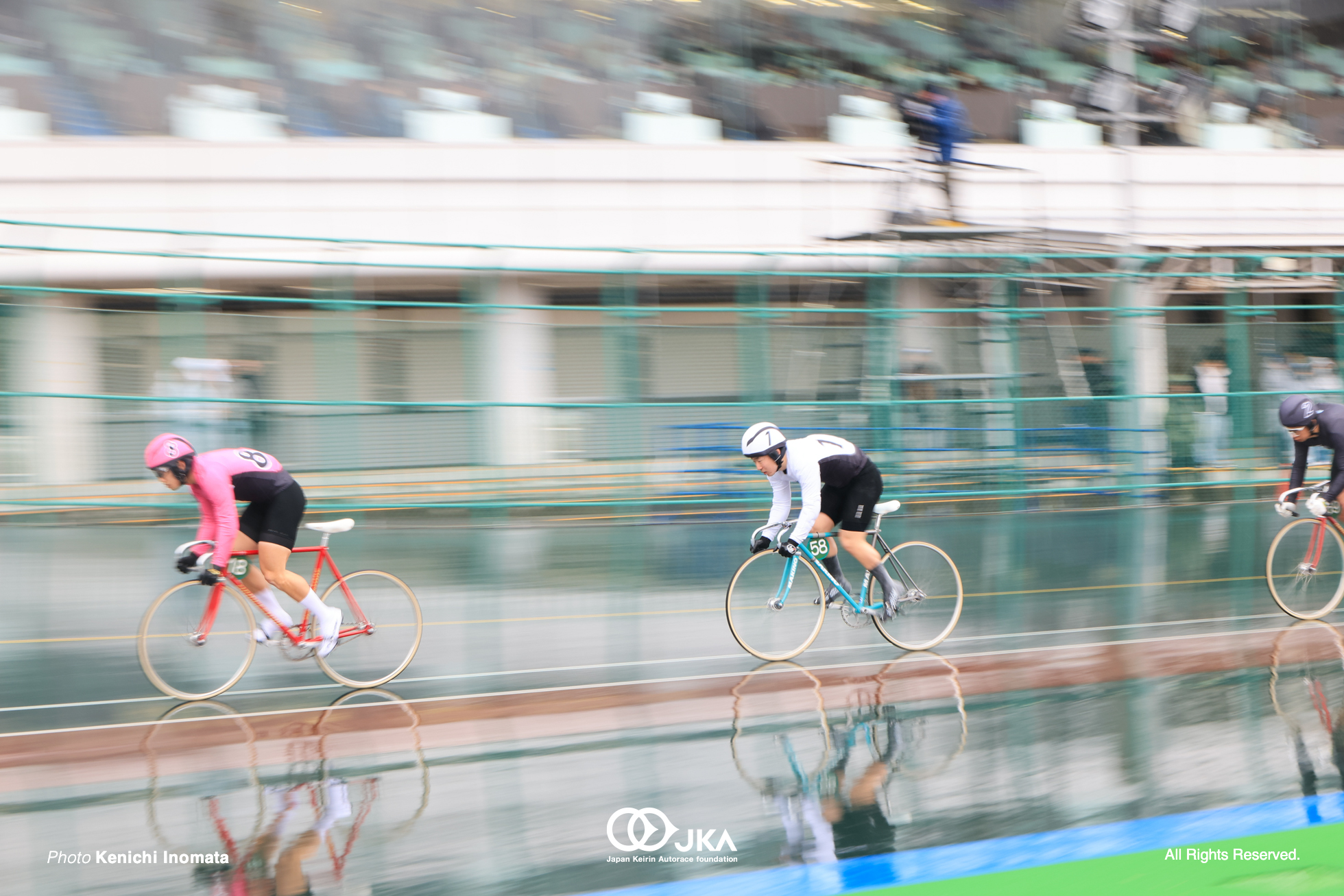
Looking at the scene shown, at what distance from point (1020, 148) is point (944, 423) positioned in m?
8.98

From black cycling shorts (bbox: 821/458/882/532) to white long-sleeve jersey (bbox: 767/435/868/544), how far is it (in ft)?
0.18

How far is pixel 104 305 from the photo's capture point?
10438mm

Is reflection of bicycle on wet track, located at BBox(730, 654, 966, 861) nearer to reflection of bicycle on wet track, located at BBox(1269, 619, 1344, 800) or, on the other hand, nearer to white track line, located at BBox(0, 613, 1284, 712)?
white track line, located at BBox(0, 613, 1284, 712)

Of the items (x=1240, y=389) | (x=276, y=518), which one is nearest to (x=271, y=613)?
(x=276, y=518)

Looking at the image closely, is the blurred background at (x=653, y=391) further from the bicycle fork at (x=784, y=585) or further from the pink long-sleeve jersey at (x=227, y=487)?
the pink long-sleeve jersey at (x=227, y=487)

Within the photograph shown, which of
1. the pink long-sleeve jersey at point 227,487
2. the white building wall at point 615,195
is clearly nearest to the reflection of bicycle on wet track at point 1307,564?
the pink long-sleeve jersey at point 227,487

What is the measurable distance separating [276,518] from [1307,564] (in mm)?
6641

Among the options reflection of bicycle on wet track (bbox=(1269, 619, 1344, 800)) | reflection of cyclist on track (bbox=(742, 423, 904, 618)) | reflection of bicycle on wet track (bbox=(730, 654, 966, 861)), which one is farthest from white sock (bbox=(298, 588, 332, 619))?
reflection of bicycle on wet track (bbox=(1269, 619, 1344, 800))

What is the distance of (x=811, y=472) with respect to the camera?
21.7 ft

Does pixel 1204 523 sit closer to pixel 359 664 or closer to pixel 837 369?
pixel 837 369

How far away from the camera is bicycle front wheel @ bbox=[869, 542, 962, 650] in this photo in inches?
280

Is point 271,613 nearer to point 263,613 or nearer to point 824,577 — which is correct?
point 263,613

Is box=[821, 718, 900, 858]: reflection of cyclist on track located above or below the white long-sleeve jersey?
below

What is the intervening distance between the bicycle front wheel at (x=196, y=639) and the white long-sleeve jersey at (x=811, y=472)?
3077mm
